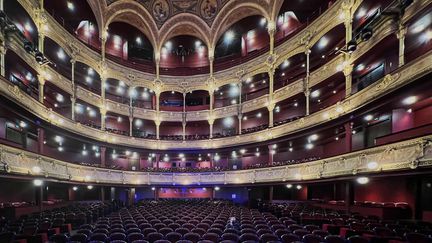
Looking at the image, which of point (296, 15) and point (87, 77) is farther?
point (87, 77)

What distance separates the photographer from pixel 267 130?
968 inches

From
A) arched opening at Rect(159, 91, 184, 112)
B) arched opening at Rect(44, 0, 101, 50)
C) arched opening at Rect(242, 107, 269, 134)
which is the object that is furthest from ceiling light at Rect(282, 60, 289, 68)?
arched opening at Rect(44, 0, 101, 50)

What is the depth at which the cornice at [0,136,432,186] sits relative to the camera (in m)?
10.2

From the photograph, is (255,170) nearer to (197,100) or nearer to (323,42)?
(323,42)

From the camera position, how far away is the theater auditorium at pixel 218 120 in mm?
10953

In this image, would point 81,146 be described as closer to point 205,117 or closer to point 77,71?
point 77,71

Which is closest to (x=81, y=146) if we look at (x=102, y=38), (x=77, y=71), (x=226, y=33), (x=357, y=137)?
(x=77, y=71)

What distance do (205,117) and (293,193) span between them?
12.9 metres

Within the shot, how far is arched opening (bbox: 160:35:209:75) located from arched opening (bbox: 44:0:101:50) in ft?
28.5

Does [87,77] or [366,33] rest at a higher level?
[87,77]

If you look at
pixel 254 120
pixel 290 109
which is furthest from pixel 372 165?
pixel 254 120

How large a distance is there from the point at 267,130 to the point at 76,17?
21.2 m

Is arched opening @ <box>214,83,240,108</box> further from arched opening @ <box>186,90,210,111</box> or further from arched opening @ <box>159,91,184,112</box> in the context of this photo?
arched opening @ <box>159,91,184,112</box>

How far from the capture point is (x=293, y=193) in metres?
26.3
